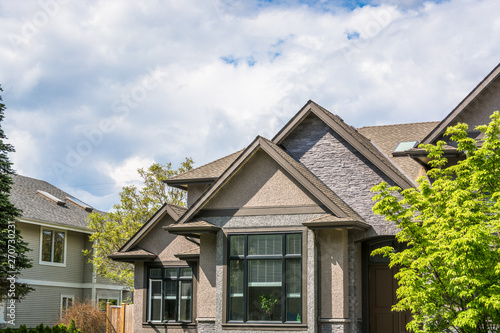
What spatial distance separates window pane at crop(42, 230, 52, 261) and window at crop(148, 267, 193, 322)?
40.9 feet

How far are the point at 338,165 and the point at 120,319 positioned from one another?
10500 mm

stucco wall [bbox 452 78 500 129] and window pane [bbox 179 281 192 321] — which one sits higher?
stucco wall [bbox 452 78 500 129]

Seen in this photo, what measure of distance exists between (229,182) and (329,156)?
306 centimetres

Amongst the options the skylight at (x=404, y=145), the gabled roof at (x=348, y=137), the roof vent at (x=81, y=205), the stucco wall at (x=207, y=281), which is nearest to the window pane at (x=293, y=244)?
the stucco wall at (x=207, y=281)

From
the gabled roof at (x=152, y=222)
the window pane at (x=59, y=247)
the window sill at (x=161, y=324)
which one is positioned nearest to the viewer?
the window sill at (x=161, y=324)

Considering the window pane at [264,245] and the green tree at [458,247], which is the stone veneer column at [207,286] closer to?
the window pane at [264,245]

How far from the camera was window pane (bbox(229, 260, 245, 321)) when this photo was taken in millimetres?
16531

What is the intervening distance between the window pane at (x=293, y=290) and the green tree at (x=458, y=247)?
3.27 metres

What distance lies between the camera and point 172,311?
20.2 m

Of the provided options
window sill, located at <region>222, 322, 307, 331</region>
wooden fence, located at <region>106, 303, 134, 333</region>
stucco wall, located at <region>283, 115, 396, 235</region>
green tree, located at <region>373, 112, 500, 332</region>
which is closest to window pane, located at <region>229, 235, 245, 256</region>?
window sill, located at <region>222, 322, 307, 331</region>

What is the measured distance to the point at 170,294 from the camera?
20266 millimetres

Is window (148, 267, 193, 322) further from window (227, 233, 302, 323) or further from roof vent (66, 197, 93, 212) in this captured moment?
roof vent (66, 197, 93, 212)

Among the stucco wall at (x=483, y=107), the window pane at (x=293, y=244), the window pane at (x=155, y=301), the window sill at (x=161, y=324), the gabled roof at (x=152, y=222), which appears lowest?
the window sill at (x=161, y=324)

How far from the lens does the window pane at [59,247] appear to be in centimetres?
3193
